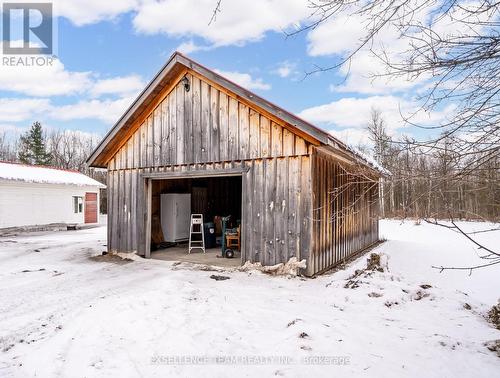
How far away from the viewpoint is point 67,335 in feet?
14.0

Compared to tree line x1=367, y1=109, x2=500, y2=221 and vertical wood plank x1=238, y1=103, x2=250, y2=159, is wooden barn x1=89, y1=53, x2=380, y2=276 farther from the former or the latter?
tree line x1=367, y1=109, x2=500, y2=221

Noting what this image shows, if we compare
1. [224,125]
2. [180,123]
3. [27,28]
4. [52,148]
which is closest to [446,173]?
[224,125]

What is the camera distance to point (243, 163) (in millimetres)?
8094

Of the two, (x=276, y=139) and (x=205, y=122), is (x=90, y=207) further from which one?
(x=276, y=139)

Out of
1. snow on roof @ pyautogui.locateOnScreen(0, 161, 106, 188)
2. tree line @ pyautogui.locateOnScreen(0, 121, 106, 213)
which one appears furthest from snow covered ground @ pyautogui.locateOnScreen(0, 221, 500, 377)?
tree line @ pyautogui.locateOnScreen(0, 121, 106, 213)

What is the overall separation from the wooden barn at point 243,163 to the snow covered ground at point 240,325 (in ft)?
3.31

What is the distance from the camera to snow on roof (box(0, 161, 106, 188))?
60.1 feet

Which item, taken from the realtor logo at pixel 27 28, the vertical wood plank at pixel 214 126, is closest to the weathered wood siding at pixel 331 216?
the vertical wood plank at pixel 214 126

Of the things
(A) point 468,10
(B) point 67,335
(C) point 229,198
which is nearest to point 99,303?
(B) point 67,335

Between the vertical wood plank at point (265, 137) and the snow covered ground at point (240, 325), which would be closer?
the snow covered ground at point (240, 325)

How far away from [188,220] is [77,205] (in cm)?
1322

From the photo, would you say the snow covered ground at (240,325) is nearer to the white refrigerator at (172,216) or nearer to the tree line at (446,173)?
the tree line at (446,173)

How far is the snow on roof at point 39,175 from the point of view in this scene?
60.1 ft

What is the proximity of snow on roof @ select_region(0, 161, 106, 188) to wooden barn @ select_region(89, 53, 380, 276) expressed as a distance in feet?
35.9
